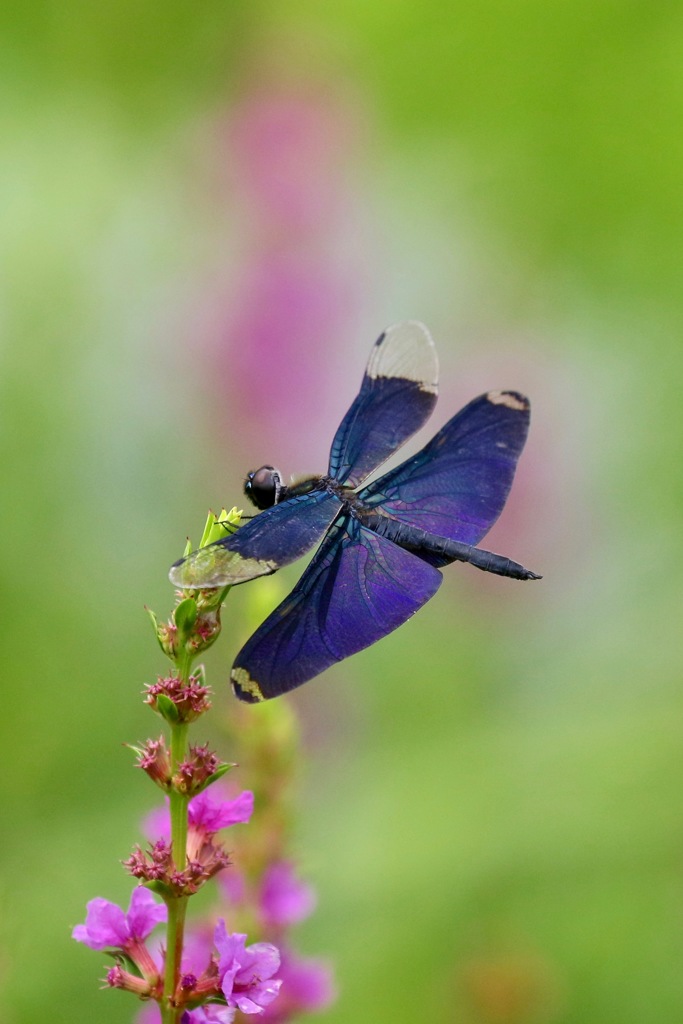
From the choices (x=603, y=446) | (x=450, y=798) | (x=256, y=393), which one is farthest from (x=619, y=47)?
(x=450, y=798)

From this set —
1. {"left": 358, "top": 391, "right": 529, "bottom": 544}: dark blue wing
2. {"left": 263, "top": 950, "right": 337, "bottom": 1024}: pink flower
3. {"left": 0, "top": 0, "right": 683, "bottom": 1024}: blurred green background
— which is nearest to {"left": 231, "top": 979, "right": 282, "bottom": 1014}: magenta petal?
{"left": 263, "top": 950, "right": 337, "bottom": 1024}: pink flower

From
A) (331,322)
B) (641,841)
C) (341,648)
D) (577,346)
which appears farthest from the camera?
(577,346)

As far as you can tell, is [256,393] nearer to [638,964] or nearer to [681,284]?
[681,284]

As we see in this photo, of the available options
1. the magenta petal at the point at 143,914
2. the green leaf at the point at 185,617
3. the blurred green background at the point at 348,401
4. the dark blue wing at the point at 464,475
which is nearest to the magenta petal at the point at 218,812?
the magenta petal at the point at 143,914

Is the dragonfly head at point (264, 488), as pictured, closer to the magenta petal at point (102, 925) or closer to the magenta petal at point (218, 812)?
the magenta petal at point (218, 812)

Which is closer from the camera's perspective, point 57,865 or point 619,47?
point 57,865

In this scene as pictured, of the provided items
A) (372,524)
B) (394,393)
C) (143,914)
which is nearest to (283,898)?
(143,914)
